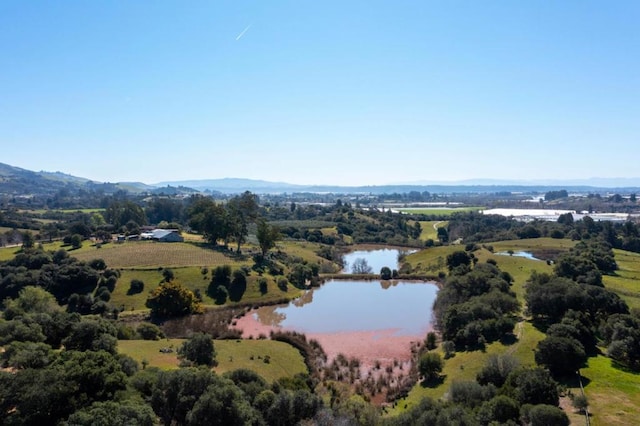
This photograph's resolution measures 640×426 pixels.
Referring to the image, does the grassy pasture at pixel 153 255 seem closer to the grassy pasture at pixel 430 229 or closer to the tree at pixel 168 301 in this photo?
the tree at pixel 168 301

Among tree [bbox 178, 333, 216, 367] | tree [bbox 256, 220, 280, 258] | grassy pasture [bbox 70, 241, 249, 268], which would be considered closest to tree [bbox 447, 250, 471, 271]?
tree [bbox 256, 220, 280, 258]

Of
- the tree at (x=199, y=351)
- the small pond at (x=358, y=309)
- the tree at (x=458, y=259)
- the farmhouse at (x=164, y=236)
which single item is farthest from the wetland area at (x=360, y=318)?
the farmhouse at (x=164, y=236)

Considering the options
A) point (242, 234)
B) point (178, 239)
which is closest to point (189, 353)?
point (242, 234)

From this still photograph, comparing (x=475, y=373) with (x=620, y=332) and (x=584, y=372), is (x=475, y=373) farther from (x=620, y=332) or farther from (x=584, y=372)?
(x=620, y=332)

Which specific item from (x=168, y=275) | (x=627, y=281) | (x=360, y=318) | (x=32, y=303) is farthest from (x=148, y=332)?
(x=627, y=281)

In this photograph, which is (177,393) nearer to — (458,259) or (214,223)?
(458,259)
